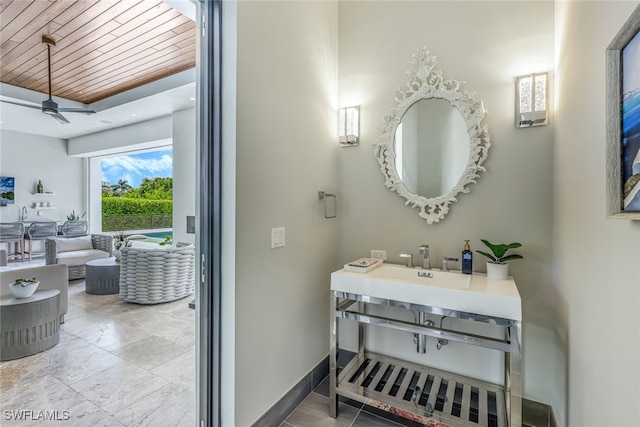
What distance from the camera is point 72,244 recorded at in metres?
5.13

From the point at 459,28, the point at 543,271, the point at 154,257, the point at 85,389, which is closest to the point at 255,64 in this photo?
the point at 459,28

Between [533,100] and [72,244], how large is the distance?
657cm

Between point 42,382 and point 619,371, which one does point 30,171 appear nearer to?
point 42,382

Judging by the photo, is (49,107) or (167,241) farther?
(167,241)

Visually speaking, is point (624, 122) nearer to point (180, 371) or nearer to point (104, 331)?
point (180, 371)

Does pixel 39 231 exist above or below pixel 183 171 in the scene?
below

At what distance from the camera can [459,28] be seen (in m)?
2.06

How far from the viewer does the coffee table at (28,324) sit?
247 cm

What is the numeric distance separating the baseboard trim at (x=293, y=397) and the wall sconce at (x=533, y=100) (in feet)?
7.27

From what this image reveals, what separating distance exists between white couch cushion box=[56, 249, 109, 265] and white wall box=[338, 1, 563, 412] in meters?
4.71

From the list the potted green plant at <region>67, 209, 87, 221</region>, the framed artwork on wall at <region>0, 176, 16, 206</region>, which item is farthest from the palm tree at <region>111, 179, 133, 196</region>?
the potted green plant at <region>67, 209, 87, 221</region>

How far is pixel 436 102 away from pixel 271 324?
187 centimetres

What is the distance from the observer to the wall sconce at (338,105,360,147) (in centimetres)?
238

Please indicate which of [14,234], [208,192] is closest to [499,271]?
[208,192]
